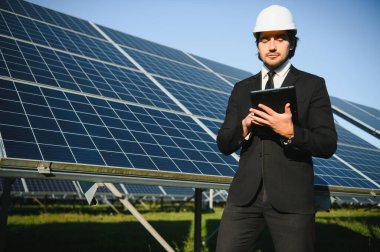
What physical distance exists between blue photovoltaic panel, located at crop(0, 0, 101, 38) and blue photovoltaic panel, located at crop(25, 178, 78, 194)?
6523 mm

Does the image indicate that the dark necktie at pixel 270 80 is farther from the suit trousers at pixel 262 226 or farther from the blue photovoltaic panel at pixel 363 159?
the blue photovoltaic panel at pixel 363 159

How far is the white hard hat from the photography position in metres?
2.44

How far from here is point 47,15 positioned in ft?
32.6

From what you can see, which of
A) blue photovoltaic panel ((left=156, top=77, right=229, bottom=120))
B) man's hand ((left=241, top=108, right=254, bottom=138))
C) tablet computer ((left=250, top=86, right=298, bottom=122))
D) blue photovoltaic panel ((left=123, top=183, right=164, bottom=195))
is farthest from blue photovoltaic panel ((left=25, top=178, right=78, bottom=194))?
tablet computer ((left=250, top=86, right=298, bottom=122))

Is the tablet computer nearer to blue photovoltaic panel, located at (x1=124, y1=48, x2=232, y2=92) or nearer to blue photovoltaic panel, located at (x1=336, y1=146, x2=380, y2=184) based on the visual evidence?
blue photovoltaic panel, located at (x1=336, y1=146, x2=380, y2=184)

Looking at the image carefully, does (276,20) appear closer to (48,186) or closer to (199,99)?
(199,99)

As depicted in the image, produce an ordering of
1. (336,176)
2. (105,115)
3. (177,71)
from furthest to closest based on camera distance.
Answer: (177,71)
(336,176)
(105,115)

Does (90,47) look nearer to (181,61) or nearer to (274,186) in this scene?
(181,61)

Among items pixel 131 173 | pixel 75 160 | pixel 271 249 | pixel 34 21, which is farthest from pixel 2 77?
pixel 271 249

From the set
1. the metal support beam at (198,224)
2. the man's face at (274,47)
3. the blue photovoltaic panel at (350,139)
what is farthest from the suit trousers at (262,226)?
the blue photovoltaic panel at (350,139)

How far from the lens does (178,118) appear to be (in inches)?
249

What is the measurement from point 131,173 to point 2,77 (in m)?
2.63

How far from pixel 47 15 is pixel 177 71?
14.2 feet

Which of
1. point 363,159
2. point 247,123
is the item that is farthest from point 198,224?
point 363,159
